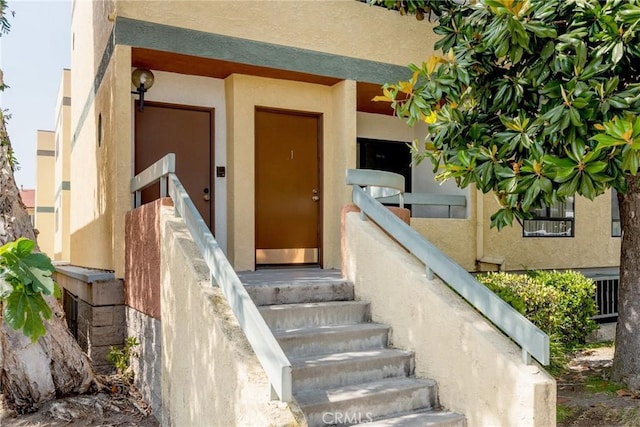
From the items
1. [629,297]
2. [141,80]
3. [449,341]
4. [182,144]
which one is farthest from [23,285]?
[629,297]

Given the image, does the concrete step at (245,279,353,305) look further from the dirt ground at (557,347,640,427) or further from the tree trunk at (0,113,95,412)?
the dirt ground at (557,347,640,427)

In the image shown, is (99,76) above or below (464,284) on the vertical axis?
above

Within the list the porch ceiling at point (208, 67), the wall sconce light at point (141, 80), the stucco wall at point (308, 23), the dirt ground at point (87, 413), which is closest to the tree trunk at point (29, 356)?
the dirt ground at point (87, 413)

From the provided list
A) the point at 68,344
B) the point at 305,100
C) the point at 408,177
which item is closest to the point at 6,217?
the point at 68,344

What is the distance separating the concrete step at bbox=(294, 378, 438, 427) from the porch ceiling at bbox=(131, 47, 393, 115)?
4895 millimetres

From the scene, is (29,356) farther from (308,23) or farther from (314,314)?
(308,23)

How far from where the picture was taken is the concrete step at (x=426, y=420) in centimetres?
433

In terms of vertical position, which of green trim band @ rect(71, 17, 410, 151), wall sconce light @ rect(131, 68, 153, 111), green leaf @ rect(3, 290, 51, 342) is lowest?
green leaf @ rect(3, 290, 51, 342)

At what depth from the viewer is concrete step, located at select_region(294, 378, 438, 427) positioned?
14.1 feet

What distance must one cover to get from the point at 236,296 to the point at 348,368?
1525 mm

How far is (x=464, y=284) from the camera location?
15.2 ft

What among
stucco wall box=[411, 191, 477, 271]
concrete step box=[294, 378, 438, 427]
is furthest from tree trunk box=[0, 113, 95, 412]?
stucco wall box=[411, 191, 477, 271]

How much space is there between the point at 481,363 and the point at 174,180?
11.5ft

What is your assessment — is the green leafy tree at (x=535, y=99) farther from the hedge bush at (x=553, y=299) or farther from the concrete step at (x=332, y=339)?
the hedge bush at (x=553, y=299)
